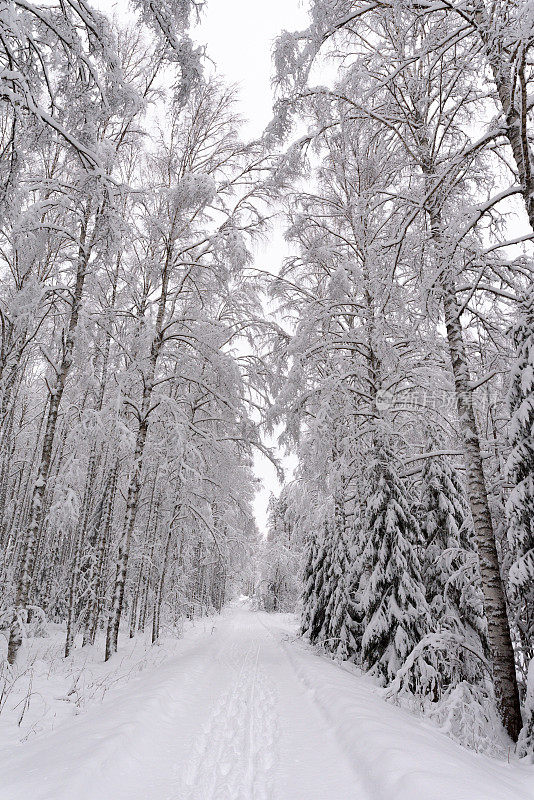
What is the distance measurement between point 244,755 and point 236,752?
111mm

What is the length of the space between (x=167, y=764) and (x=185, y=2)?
24.2ft

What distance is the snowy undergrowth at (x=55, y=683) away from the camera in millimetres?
4766

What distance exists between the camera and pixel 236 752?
157 inches

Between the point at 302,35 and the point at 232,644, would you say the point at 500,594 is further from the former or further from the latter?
the point at 232,644

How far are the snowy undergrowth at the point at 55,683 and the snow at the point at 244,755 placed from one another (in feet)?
0.55

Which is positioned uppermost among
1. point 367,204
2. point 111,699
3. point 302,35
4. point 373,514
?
point 302,35

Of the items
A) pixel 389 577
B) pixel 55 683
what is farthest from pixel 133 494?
pixel 389 577

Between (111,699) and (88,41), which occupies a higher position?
(88,41)

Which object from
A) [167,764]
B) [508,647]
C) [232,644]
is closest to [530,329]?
[508,647]

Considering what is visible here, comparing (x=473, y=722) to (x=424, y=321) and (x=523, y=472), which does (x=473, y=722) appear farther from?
(x=424, y=321)

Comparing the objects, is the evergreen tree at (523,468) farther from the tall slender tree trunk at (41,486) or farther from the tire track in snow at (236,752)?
the tall slender tree trunk at (41,486)

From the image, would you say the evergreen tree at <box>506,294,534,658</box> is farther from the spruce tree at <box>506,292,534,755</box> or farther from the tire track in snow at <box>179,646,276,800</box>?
the tire track in snow at <box>179,646,276,800</box>

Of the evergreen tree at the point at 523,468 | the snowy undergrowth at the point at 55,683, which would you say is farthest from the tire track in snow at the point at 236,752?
the evergreen tree at the point at 523,468

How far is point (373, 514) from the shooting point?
29.3 ft
